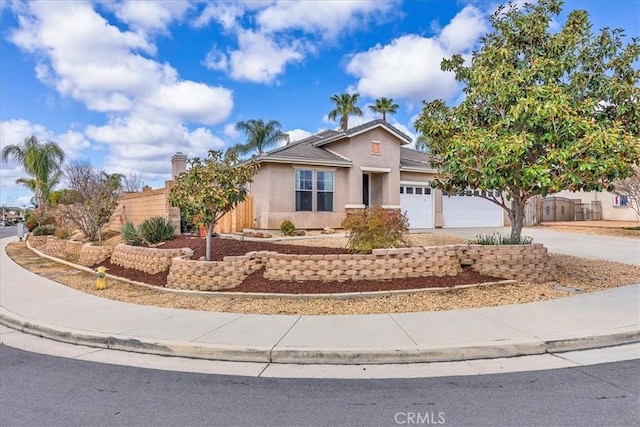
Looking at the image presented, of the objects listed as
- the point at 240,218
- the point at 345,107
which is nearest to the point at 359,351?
the point at 240,218

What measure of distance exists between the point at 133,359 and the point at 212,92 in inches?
713

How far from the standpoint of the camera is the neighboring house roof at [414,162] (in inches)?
787

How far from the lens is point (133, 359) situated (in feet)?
16.5

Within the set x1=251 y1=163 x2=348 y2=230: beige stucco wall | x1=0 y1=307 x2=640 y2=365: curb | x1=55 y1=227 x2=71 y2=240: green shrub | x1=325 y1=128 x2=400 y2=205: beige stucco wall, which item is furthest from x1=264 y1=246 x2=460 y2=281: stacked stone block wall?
x1=55 y1=227 x2=71 y2=240: green shrub

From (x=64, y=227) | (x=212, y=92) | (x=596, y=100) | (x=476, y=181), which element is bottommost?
(x=64, y=227)

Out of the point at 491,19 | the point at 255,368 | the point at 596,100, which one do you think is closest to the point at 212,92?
the point at 491,19

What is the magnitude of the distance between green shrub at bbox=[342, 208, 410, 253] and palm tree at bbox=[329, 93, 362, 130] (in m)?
27.2

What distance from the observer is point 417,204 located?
820 inches

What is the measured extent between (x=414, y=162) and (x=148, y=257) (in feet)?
50.0

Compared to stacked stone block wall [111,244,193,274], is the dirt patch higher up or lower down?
higher up

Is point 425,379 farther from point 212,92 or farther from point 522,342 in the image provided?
point 212,92

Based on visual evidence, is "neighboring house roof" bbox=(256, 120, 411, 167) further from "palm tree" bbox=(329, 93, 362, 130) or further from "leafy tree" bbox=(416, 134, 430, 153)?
"palm tree" bbox=(329, 93, 362, 130)

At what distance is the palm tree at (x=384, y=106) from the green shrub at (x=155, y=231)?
26880 millimetres

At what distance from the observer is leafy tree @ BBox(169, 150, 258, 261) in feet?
29.6
